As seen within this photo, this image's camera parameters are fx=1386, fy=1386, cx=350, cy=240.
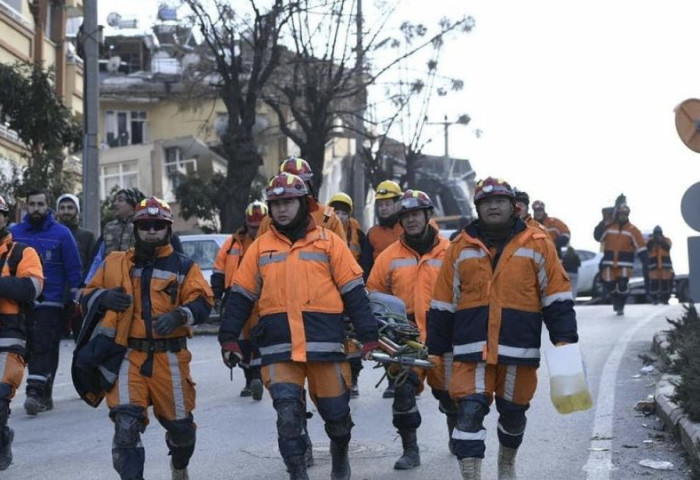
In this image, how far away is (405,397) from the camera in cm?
920

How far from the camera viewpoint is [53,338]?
12.4 m

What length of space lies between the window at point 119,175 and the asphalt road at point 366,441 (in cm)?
3955

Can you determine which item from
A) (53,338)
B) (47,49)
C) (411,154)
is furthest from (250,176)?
(411,154)

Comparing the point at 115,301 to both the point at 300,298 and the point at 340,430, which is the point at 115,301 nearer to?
the point at 300,298

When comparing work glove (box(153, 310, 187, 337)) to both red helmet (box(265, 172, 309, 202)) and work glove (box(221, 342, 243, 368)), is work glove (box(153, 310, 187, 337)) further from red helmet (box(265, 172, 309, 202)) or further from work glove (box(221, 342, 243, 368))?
red helmet (box(265, 172, 309, 202))

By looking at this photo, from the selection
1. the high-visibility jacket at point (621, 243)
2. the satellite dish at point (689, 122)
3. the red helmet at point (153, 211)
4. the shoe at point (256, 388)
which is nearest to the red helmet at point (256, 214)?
the shoe at point (256, 388)

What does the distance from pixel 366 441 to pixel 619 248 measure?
13.2m

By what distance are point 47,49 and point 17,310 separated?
86.5 feet

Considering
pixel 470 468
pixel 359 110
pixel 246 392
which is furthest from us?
pixel 359 110

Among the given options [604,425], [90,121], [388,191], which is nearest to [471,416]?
[604,425]

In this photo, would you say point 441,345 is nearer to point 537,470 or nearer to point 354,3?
point 537,470

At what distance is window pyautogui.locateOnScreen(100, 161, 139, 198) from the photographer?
53500 millimetres

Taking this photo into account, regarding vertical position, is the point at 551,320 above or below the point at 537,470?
above

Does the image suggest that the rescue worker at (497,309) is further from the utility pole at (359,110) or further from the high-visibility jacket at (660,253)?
the utility pole at (359,110)
